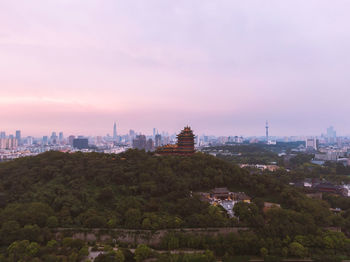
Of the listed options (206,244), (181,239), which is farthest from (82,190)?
(206,244)

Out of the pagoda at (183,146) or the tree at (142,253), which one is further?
the pagoda at (183,146)

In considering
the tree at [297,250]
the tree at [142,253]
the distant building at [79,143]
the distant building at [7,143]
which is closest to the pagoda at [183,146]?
the tree at [297,250]

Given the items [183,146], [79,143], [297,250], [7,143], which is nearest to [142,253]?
[297,250]

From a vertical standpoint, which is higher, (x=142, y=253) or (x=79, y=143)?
(x=79, y=143)

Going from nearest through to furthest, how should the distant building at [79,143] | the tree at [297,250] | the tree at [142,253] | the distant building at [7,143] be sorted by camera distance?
1. the tree at [142,253]
2. the tree at [297,250]
3. the distant building at [7,143]
4. the distant building at [79,143]

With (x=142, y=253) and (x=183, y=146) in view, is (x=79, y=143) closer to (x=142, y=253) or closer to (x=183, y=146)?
(x=183, y=146)

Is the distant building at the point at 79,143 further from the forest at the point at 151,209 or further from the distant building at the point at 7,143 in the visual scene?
the forest at the point at 151,209

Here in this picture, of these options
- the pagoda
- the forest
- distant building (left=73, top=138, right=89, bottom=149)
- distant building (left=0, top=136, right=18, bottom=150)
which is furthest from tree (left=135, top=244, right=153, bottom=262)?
distant building (left=0, top=136, right=18, bottom=150)
